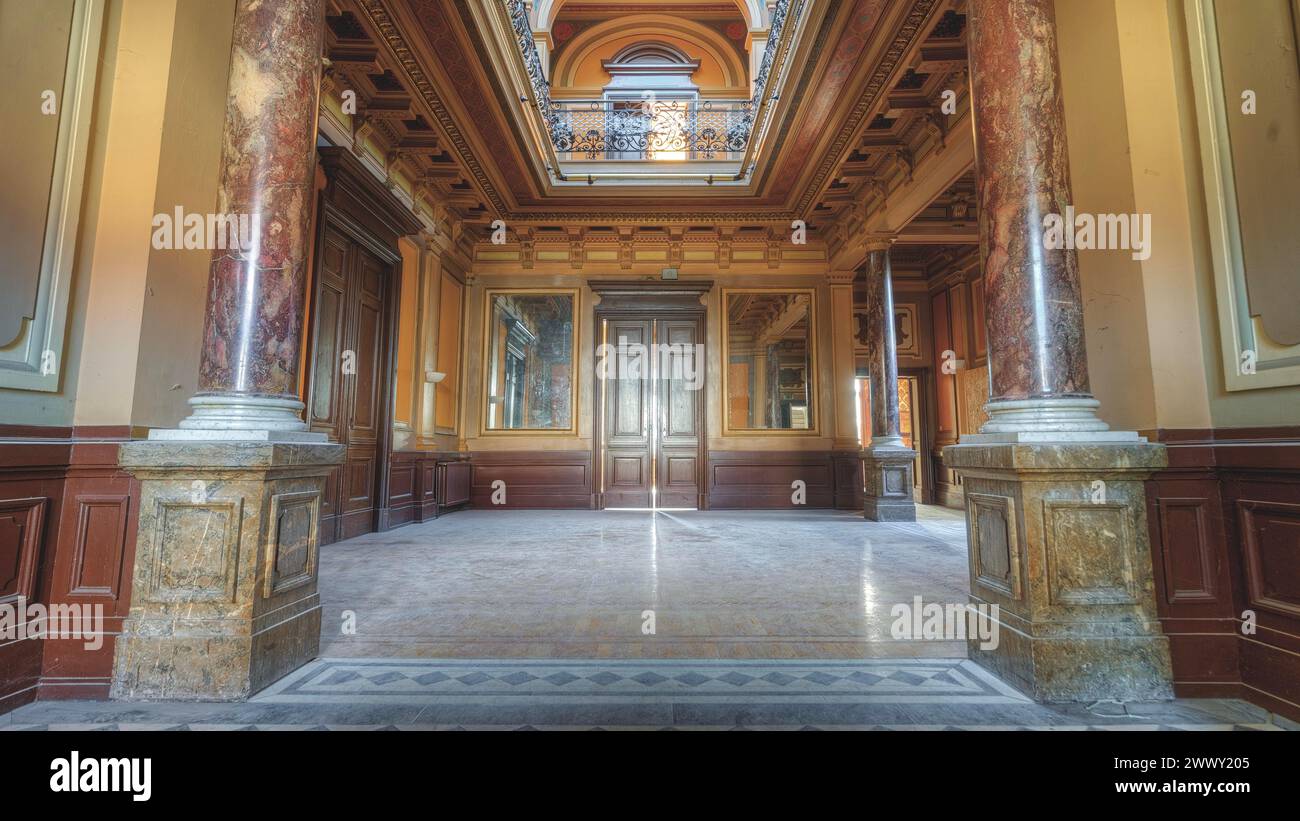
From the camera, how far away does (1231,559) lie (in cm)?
215

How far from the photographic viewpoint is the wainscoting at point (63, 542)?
1.98 metres

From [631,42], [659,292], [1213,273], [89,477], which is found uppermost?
[631,42]

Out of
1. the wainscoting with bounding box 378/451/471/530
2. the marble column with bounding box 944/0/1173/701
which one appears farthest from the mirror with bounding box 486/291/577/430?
the marble column with bounding box 944/0/1173/701

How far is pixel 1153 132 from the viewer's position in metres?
2.34

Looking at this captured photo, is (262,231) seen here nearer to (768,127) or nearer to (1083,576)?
(1083,576)

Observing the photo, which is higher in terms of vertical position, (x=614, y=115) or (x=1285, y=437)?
(x=614, y=115)

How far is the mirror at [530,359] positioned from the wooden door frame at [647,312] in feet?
1.31

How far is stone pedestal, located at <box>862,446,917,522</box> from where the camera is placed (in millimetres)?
7141

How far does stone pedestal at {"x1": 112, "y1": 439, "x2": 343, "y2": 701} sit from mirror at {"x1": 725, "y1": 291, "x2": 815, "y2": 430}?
721 centimetres

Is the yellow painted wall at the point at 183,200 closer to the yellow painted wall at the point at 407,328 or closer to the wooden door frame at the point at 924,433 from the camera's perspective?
the yellow painted wall at the point at 407,328

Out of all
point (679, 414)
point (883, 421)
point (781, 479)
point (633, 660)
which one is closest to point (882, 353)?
point (883, 421)
